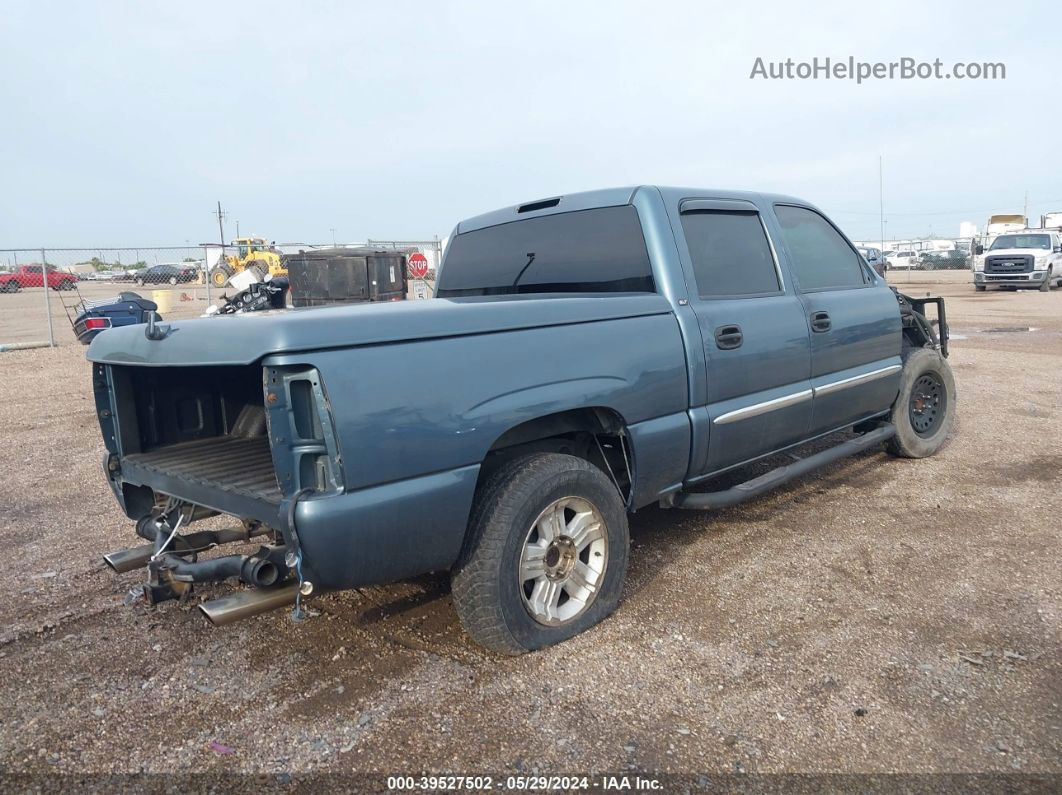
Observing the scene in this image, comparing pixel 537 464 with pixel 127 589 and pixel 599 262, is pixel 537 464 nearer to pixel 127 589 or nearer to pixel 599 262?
pixel 599 262

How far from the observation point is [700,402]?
12.6 ft

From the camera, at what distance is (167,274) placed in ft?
106

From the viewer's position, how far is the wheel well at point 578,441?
10.8ft

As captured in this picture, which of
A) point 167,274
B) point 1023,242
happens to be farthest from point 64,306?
point 1023,242

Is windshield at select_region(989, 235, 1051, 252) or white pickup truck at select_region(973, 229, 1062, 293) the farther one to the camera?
windshield at select_region(989, 235, 1051, 252)

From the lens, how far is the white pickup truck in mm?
25078

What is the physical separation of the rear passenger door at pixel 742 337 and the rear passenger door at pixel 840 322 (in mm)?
186

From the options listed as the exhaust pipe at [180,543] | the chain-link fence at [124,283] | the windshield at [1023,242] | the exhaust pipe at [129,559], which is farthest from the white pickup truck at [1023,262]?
the exhaust pipe at [129,559]

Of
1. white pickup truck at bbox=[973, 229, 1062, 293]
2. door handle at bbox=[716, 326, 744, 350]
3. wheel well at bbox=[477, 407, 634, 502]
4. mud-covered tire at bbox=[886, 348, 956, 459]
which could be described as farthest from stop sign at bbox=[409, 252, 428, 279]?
white pickup truck at bbox=[973, 229, 1062, 293]

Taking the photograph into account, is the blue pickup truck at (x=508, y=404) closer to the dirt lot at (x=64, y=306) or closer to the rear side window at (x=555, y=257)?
the rear side window at (x=555, y=257)

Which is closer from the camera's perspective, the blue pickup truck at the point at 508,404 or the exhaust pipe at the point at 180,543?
the blue pickup truck at the point at 508,404

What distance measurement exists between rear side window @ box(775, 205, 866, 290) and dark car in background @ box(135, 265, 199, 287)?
27514 millimetres

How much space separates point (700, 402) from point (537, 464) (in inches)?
39.3

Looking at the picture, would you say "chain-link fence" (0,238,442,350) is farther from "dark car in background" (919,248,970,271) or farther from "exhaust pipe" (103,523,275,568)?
"dark car in background" (919,248,970,271)
